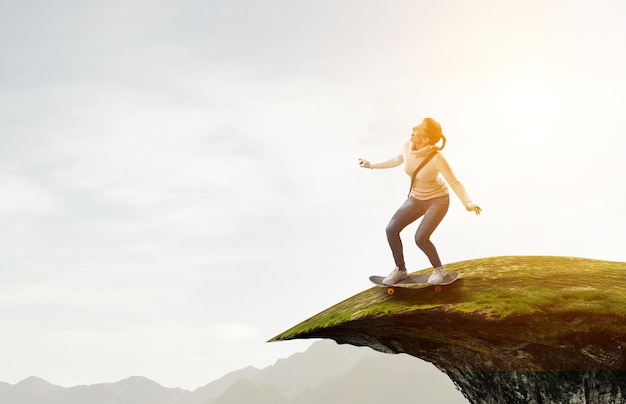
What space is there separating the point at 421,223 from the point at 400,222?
0.51m

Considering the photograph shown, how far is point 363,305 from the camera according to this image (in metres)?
14.6

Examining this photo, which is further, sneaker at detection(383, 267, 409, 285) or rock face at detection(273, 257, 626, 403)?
sneaker at detection(383, 267, 409, 285)

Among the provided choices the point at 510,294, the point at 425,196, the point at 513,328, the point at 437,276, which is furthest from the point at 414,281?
the point at 513,328

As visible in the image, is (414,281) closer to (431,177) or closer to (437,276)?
(437,276)

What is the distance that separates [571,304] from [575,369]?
1567mm

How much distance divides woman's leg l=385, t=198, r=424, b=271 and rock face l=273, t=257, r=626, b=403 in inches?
32.7

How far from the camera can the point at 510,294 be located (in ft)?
43.2

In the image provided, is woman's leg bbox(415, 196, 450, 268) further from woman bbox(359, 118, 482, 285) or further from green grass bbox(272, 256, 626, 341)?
green grass bbox(272, 256, 626, 341)

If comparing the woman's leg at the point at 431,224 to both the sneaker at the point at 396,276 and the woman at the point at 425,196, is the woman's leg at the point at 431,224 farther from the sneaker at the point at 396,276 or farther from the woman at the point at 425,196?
the sneaker at the point at 396,276

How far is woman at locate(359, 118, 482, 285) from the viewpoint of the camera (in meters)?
13.8

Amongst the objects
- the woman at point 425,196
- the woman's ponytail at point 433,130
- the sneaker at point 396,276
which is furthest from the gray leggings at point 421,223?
the woman's ponytail at point 433,130

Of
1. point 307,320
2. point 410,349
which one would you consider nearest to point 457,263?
point 410,349

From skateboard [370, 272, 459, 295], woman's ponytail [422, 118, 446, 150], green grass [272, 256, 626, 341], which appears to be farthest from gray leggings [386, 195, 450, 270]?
woman's ponytail [422, 118, 446, 150]

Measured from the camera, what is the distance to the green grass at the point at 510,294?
1259 centimetres
